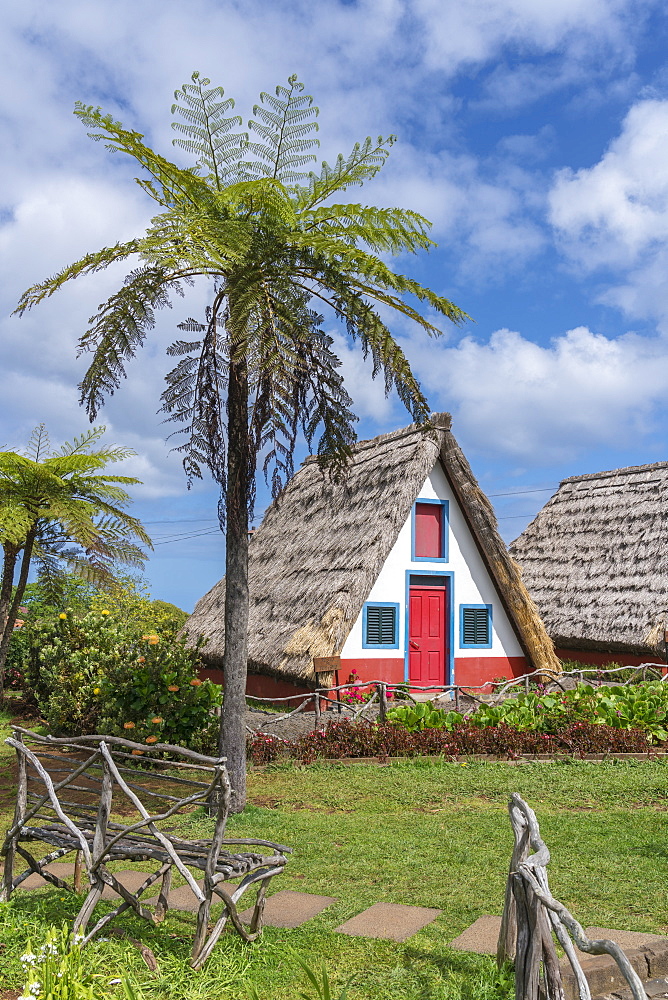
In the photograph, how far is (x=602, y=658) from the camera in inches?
818

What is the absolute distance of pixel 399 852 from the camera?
6668 millimetres

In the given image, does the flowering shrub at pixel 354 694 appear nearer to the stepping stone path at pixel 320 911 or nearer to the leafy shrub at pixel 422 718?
the leafy shrub at pixel 422 718

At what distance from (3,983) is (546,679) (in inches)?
543

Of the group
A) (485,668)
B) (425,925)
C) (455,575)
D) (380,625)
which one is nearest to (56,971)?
(425,925)

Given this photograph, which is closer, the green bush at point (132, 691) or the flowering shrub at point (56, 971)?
the flowering shrub at point (56, 971)

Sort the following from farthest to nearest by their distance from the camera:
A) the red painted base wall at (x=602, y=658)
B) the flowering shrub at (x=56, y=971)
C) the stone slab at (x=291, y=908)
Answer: the red painted base wall at (x=602, y=658) < the stone slab at (x=291, y=908) < the flowering shrub at (x=56, y=971)

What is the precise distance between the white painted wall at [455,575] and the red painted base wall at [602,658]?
13.1 ft

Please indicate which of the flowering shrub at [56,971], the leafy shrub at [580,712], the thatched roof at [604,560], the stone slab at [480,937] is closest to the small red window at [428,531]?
the leafy shrub at [580,712]

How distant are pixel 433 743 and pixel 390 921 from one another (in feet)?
18.4

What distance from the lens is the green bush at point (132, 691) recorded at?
1055cm

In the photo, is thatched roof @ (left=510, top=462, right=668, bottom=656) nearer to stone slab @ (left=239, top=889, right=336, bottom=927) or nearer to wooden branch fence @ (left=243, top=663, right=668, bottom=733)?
wooden branch fence @ (left=243, top=663, right=668, bottom=733)

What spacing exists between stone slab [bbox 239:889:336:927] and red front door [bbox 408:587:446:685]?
10.5 meters

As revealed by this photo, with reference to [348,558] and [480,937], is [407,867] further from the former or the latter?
[348,558]

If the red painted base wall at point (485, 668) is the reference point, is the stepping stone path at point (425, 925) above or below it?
below
